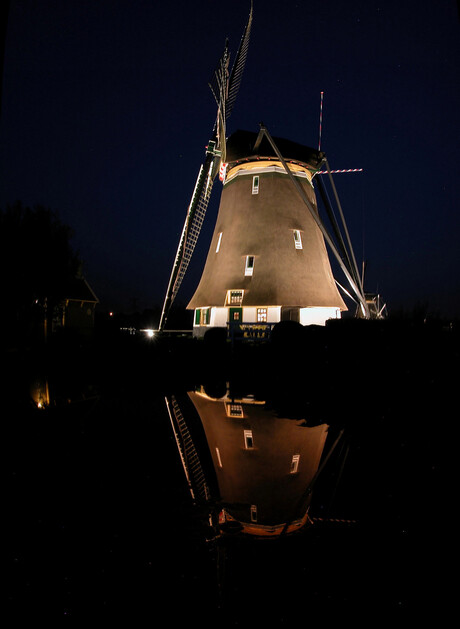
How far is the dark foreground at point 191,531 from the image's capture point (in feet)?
8.23

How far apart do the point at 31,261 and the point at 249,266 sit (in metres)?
14.4

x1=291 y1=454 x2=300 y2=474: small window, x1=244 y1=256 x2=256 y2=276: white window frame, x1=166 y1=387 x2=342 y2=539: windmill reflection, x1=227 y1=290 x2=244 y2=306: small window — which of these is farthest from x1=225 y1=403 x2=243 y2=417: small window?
x1=244 y1=256 x2=256 y2=276: white window frame

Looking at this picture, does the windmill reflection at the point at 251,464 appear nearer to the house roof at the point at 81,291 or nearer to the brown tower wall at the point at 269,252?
the brown tower wall at the point at 269,252

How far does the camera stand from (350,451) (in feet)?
19.2

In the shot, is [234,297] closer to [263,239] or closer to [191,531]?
[263,239]

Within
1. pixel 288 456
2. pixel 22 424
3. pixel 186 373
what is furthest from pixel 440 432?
pixel 186 373

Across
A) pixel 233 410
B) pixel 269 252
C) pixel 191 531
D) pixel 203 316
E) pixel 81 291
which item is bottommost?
pixel 233 410

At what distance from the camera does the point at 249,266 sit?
22.1 meters

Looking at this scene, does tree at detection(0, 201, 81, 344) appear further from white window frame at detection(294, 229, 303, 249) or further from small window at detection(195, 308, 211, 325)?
white window frame at detection(294, 229, 303, 249)

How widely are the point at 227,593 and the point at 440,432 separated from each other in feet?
19.4

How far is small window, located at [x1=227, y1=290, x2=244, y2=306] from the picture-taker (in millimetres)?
21797

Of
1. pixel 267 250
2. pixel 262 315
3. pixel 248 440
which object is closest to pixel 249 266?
pixel 267 250

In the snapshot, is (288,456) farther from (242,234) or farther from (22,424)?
(242,234)

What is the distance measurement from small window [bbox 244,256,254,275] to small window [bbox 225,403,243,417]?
13.0m
